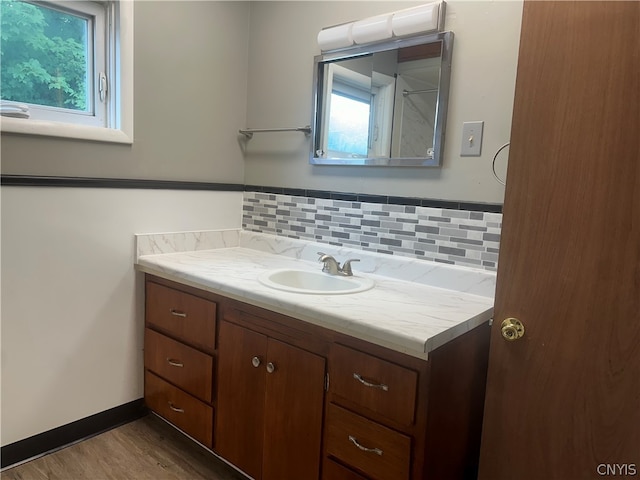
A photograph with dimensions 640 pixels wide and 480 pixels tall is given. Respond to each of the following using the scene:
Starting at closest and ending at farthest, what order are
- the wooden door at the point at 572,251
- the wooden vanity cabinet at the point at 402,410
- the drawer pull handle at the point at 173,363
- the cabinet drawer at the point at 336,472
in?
the wooden door at the point at 572,251
the wooden vanity cabinet at the point at 402,410
the cabinet drawer at the point at 336,472
the drawer pull handle at the point at 173,363

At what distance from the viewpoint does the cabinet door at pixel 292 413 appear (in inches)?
55.3

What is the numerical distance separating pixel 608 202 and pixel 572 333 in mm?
340

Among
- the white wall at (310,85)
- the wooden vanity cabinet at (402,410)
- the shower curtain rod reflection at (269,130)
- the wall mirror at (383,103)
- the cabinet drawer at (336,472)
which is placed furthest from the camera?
the shower curtain rod reflection at (269,130)

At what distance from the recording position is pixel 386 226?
1855 mm

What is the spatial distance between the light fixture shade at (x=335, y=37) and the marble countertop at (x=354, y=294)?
865 millimetres

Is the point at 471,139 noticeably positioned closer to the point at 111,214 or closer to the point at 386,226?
the point at 386,226

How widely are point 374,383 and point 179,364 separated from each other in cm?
99

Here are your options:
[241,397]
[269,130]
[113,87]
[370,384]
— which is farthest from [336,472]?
[113,87]

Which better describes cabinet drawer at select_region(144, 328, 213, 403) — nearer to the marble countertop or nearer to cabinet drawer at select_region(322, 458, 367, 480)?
the marble countertop

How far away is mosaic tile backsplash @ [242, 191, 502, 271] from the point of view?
1613 mm

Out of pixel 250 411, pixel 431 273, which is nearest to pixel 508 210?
pixel 431 273

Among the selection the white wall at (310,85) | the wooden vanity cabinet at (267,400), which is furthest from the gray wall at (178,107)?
the wooden vanity cabinet at (267,400)

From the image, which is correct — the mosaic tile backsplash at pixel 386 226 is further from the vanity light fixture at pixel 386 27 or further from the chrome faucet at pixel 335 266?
the vanity light fixture at pixel 386 27

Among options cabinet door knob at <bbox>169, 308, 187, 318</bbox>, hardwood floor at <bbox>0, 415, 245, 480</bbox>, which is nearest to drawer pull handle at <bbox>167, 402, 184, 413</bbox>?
hardwood floor at <bbox>0, 415, 245, 480</bbox>
